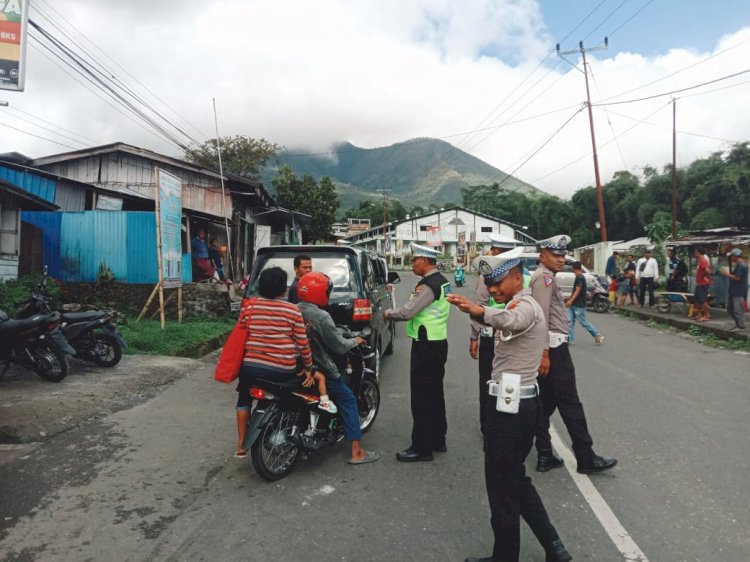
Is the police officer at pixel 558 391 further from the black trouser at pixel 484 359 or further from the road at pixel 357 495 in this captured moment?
the black trouser at pixel 484 359

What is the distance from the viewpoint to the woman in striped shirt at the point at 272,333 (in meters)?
3.96

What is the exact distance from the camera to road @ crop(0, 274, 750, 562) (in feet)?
9.99

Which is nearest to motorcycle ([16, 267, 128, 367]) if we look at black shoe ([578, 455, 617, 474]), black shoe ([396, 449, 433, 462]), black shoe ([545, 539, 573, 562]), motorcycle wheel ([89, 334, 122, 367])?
motorcycle wheel ([89, 334, 122, 367])

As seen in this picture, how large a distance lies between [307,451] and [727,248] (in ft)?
52.0

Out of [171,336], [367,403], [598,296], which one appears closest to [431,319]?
[367,403]

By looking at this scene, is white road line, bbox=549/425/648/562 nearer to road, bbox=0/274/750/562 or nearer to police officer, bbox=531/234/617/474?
road, bbox=0/274/750/562

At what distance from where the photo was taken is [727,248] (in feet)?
50.6

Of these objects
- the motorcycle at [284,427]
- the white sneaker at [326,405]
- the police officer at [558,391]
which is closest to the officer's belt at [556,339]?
the police officer at [558,391]

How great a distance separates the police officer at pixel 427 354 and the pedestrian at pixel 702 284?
10.5 meters

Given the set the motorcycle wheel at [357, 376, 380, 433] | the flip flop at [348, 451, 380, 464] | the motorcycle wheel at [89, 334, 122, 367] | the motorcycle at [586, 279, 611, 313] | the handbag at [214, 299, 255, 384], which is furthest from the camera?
the motorcycle at [586, 279, 611, 313]

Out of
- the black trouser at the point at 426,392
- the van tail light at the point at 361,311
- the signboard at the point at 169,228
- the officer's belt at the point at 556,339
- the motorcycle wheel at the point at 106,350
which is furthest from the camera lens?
the signboard at the point at 169,228

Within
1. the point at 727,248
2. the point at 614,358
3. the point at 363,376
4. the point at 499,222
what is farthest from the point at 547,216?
the point at 363,376

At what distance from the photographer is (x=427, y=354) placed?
14.8 ft

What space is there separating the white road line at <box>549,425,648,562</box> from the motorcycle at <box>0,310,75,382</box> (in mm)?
6004
